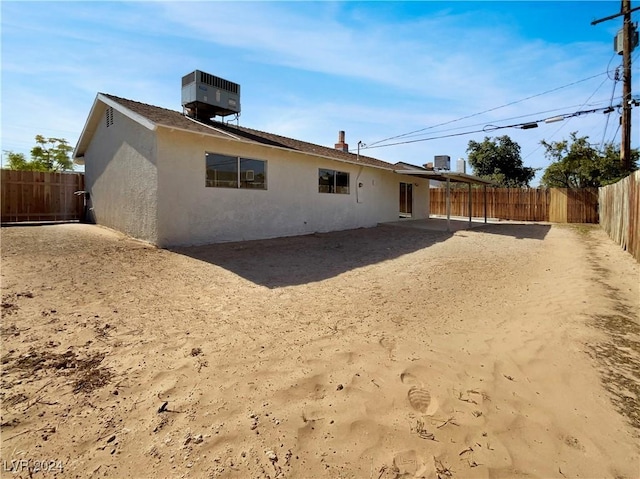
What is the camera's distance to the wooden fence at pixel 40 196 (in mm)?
11812

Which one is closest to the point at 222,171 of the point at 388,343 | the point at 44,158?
the point at 388,343

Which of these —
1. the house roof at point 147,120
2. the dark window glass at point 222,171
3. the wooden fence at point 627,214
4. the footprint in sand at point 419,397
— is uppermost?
the house roof at point 147,120

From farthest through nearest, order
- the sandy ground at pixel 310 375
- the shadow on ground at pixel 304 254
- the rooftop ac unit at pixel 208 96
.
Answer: the rooftop ac unit at pixel 208 96 → the shadow on ground at pixel 304 254 → the sandy ground at pixel 310 375

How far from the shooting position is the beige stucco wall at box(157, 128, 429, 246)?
27.7 feet

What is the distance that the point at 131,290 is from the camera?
5195 mm

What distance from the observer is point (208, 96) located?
11.1 meters

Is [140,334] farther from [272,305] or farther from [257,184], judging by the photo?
[257,184]

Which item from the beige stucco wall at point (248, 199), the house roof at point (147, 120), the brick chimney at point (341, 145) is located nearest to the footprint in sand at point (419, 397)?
the beige stucco wall at point (248, 199)

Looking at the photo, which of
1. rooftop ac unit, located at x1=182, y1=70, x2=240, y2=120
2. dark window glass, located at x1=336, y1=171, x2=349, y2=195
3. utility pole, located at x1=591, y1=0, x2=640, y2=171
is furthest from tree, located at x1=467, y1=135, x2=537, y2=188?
rooftop ac unit, located at x1=182, y1=70, x2=240, y2=120

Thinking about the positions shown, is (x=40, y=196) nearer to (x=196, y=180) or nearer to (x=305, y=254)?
(x=196, y=180)

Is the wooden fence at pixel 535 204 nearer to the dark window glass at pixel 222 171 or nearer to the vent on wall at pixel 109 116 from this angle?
the dark window glass at pixel 222 171

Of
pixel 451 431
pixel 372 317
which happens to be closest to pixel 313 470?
pixel 451 431

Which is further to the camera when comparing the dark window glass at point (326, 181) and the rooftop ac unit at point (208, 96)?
the dark window glass at point (326, 181)

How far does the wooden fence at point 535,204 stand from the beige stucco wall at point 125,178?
2124 centimetres
